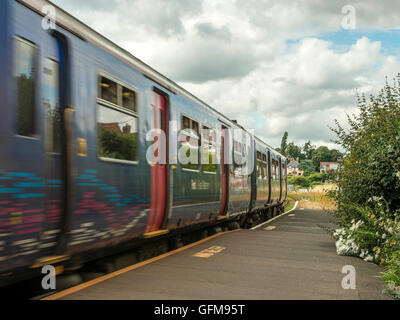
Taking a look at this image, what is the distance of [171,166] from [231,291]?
2.99 metres

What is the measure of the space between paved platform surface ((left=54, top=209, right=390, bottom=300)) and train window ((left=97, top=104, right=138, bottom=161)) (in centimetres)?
159

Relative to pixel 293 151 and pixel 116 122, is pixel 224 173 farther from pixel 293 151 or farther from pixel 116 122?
pixel 293 151

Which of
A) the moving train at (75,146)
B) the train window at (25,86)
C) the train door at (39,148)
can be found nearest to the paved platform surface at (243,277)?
the moving train at (75,146)

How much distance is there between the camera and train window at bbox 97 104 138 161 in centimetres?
557

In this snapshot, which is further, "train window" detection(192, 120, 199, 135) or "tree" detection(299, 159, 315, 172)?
"tree" detection(299, 159, 315, 172)

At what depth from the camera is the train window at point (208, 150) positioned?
10.1 m

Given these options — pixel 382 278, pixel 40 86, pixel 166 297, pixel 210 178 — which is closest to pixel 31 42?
pixel 40 86

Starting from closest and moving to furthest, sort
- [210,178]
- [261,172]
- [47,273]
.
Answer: [47,273] → [210,178] → [261,172]

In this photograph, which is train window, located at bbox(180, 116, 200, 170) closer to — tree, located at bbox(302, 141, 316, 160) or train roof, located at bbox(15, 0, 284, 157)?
train roof, located at bbox(15, 0, 284, 157)

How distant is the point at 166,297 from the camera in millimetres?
4980

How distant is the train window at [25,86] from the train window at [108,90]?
52.9 inches

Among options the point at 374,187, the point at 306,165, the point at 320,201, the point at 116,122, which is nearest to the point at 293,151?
the point at 306,165

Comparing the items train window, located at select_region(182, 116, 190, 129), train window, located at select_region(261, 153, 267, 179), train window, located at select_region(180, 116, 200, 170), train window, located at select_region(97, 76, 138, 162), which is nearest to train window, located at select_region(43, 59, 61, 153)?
train window, located at select_region(97, 76, 138, 162)
